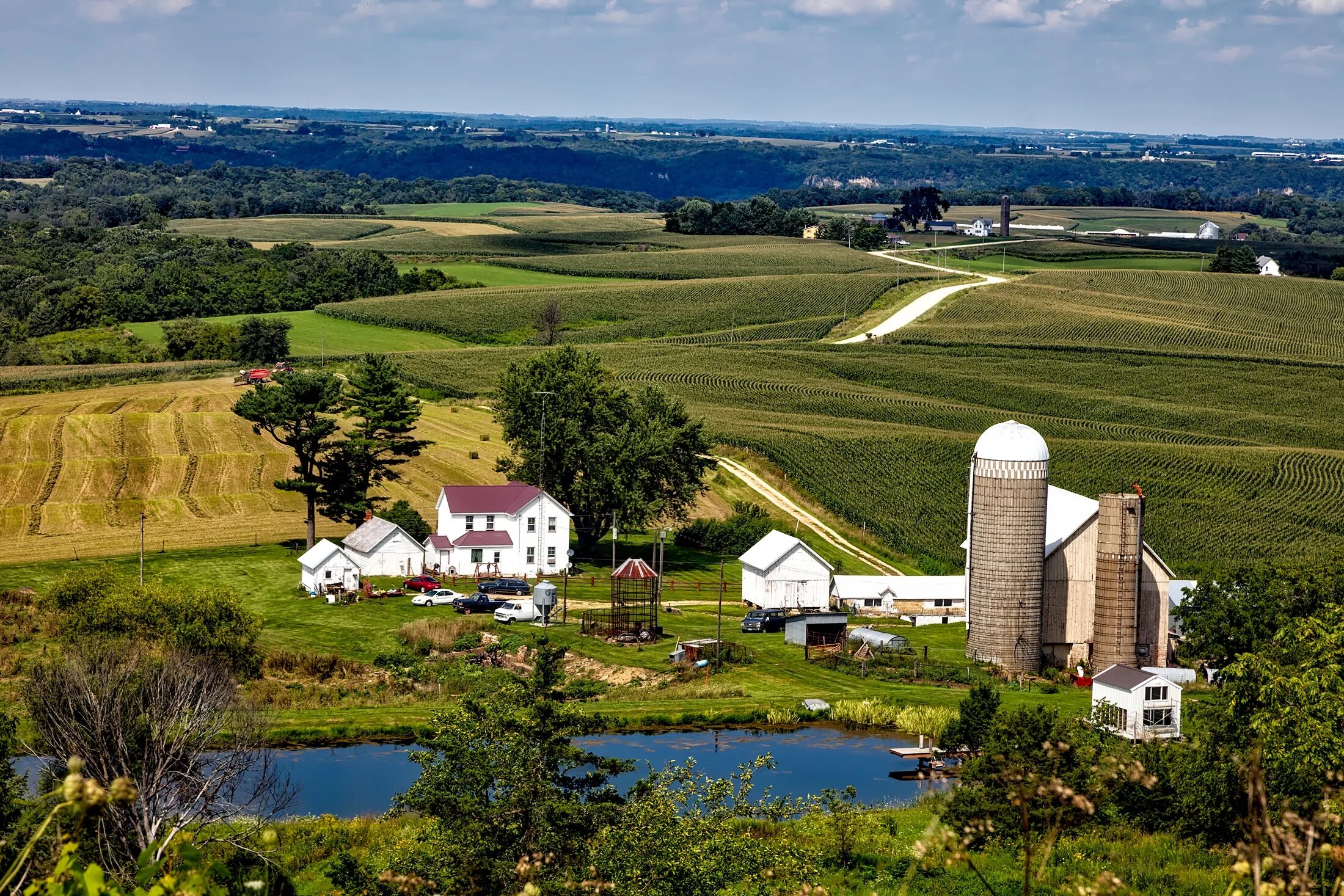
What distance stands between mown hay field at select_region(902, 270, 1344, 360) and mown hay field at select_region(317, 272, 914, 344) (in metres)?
14.0

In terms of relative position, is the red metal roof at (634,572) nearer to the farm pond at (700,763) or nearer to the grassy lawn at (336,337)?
the farm pond at (700,763)

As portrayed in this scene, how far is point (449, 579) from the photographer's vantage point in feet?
224

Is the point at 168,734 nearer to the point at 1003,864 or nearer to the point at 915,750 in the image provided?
the point at 1003,864

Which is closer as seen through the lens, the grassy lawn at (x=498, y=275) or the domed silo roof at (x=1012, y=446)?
the domed silo roof at (x=1012, y=446)

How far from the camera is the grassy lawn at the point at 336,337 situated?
420 ft

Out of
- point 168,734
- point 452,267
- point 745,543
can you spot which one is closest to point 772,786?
point 168,734

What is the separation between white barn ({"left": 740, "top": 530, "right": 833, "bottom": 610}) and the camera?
6619cm

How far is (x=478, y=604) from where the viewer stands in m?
62.1

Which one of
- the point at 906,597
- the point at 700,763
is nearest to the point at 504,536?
the point at 906,597

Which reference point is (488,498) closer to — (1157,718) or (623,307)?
(1157,718)

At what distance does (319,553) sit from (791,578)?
20.3m

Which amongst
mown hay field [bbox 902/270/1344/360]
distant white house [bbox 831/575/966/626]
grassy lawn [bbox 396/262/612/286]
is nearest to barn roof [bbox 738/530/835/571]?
distant white house [bbox 831/575/966/626]

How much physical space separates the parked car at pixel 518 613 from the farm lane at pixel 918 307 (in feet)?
270

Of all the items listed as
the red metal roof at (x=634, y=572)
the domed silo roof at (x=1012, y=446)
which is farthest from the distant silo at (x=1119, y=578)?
the red metal roof at (x=634, y=572)
